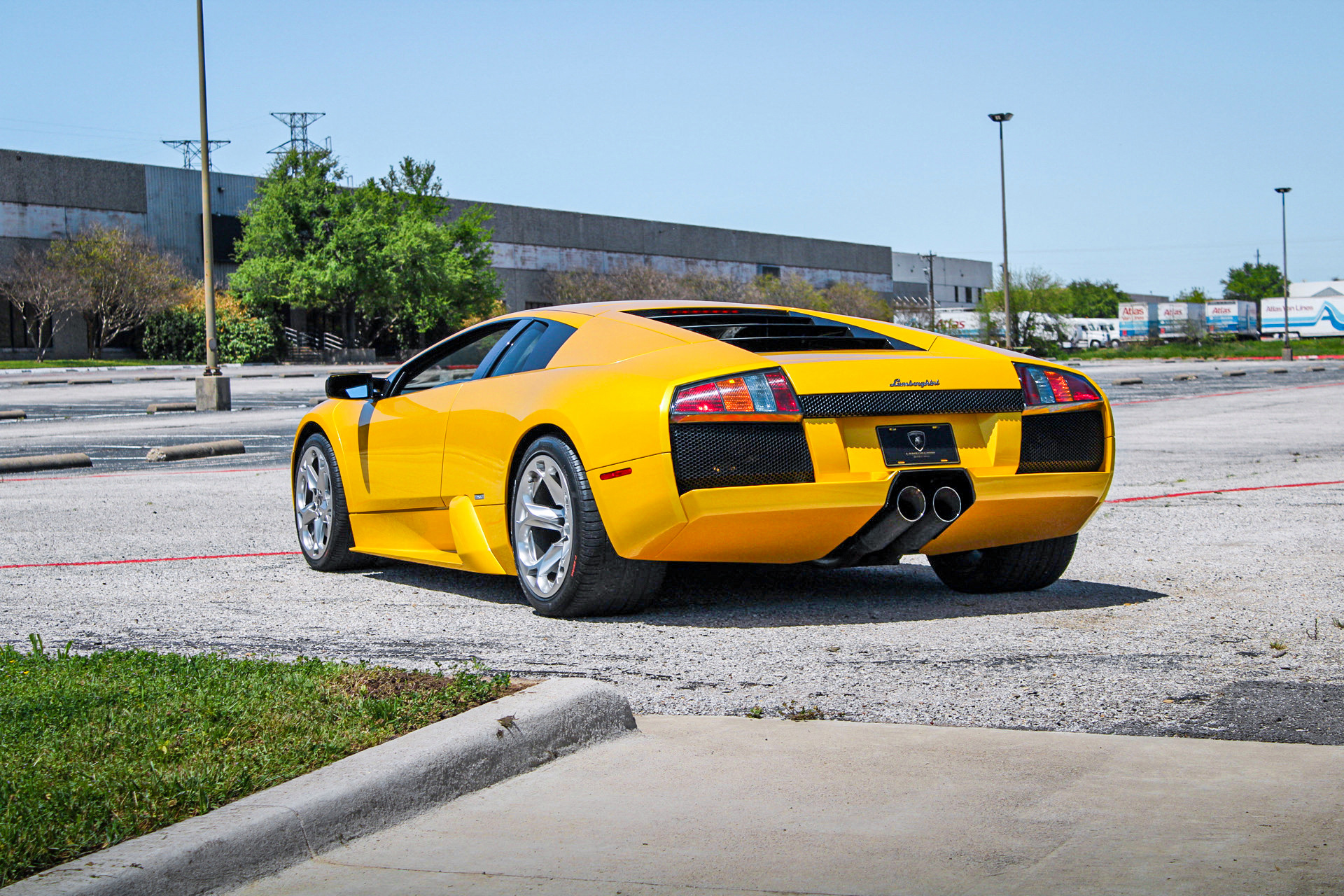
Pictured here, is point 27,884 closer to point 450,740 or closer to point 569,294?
point 450,740

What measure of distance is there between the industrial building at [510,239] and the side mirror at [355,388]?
53015 mm

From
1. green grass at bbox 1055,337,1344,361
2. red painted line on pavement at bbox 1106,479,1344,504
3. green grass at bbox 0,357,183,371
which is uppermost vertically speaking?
green grass at bbox 0,357,183,371

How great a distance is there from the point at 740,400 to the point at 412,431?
211 cm

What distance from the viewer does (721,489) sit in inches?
211

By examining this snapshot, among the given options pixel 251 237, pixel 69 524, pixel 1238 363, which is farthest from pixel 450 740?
pixel 251 237

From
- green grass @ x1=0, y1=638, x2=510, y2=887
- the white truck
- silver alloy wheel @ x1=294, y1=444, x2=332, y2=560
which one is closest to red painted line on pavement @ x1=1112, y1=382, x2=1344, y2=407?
silver alloy wheel @ x1=294, y1=444, x2=332, y2=560

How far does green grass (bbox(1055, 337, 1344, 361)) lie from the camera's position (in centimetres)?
6962

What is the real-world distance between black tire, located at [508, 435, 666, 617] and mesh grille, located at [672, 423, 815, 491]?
1.56 feet

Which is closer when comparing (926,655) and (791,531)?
(926,655)

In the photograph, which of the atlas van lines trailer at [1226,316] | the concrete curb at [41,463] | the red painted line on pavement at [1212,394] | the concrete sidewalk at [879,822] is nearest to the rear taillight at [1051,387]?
the concrete sidewalk at [879,822]

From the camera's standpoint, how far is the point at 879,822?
3271 mm

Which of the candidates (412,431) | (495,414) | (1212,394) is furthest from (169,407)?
(1212,394)

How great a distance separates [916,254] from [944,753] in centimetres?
10878

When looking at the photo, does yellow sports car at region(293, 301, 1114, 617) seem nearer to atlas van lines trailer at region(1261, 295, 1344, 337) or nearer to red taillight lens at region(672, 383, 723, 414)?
red taillight lens at region(672, 383, 723, 414)
